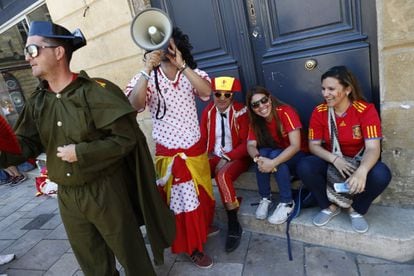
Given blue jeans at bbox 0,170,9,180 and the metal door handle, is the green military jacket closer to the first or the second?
the metal door handle

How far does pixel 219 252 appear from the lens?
2.69 m

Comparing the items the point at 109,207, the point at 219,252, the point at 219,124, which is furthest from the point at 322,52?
the point at 109,207

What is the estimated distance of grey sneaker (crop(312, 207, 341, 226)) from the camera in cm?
247

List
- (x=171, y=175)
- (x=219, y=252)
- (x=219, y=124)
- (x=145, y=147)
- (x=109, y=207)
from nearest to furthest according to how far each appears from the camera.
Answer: (x=109, y=207) → (x=145, y=147) → (x=171, y=175) → (x=219, y=252) → (x=219, y=124)

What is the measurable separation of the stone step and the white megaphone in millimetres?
1674

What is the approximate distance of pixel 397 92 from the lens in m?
2.31

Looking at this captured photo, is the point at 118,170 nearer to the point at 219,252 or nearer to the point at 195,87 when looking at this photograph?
the point at 195,87

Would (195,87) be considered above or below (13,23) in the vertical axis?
below

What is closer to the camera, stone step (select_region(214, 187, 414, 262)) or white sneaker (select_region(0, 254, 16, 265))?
stone step (select_region(214, 187, 414, 262))

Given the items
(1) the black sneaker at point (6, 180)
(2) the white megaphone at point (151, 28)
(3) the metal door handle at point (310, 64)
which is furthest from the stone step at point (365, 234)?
(1) the black sneaker at point (6, 180)

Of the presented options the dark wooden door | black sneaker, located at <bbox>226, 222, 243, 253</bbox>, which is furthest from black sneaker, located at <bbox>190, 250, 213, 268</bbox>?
the dark wooden door

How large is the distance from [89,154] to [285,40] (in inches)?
82.4

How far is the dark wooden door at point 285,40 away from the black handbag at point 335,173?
1.83 feet

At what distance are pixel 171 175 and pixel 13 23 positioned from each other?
4.98 meters
